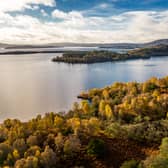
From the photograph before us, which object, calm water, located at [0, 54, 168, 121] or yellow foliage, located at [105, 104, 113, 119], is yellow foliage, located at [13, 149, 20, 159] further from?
calm water, located at [0, 54, 168, 121]

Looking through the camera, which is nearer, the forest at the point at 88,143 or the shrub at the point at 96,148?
the forest at the point at 88,143

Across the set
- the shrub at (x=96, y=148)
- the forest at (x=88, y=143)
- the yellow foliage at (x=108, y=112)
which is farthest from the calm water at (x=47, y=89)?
the shrub at (x=96, y=148)

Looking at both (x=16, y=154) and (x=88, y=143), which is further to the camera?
(x=88, y=143)

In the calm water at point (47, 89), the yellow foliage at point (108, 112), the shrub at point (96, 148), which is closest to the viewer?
the shrub at point (96, 148)

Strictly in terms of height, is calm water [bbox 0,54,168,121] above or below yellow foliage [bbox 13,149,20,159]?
below

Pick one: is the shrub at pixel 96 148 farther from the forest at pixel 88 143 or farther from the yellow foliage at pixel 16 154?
the yellow foliage at pixel 16 154

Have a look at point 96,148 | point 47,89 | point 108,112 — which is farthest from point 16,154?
point 47,89

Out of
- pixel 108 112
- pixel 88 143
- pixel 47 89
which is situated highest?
pixel 108 112

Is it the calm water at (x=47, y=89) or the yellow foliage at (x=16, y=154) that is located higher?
the yellow foliage at (x=16, y=154)

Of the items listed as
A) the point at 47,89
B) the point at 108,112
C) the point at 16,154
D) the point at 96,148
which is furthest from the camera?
the point at 47,89

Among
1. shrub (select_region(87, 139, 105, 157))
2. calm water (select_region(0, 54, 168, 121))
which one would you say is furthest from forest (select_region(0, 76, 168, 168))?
calm water (select_region(0, 54, 168, 121))

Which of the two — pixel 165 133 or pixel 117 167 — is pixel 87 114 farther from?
pixel 117 167

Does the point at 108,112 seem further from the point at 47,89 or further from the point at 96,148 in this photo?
the point at 47,89
